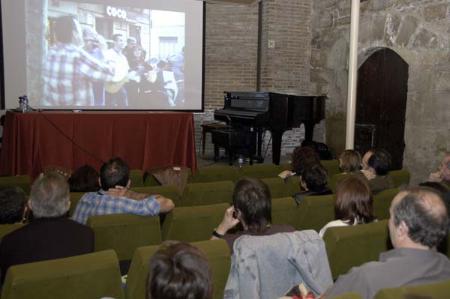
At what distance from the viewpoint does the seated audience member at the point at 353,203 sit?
8.48 feet

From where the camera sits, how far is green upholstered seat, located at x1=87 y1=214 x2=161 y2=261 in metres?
2.57

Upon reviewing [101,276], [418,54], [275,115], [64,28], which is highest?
[64,28]

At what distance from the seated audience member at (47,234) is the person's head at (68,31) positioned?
16.7 ft

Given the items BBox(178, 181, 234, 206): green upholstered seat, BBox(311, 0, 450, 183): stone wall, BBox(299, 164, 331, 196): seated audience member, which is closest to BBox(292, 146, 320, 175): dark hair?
BBox(299, 164, 331, 196): seated audience member

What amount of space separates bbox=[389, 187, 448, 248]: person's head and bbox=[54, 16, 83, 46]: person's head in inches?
251

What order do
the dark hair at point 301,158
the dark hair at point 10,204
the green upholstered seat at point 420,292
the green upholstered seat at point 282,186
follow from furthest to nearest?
1. the dark hair at point 301,158
2. the green upholstered seat at point 282,186
3. the dark hair at point 10,204
4. the green upholstered seat at point 420,292

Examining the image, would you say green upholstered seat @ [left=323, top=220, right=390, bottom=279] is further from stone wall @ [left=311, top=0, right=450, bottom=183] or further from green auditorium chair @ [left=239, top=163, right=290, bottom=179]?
stone wall @ [left=311, top=0, right=450, bottom=183]

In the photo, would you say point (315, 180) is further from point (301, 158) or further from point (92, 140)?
point (92, 140)

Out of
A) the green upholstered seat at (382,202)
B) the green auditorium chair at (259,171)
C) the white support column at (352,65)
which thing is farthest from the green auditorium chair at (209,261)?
the white support column at (352,65)

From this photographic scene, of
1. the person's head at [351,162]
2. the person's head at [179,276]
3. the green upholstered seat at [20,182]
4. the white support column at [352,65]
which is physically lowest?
the green upholstered seat at [20,182]


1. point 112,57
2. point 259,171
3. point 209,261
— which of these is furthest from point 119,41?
point 209,261

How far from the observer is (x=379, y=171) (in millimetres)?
3986

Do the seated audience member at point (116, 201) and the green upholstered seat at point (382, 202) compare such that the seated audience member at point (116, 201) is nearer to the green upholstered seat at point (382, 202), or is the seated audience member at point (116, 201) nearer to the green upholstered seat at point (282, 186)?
the green upholstered seat at point (282, 186)

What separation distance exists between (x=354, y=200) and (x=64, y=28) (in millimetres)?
5848
